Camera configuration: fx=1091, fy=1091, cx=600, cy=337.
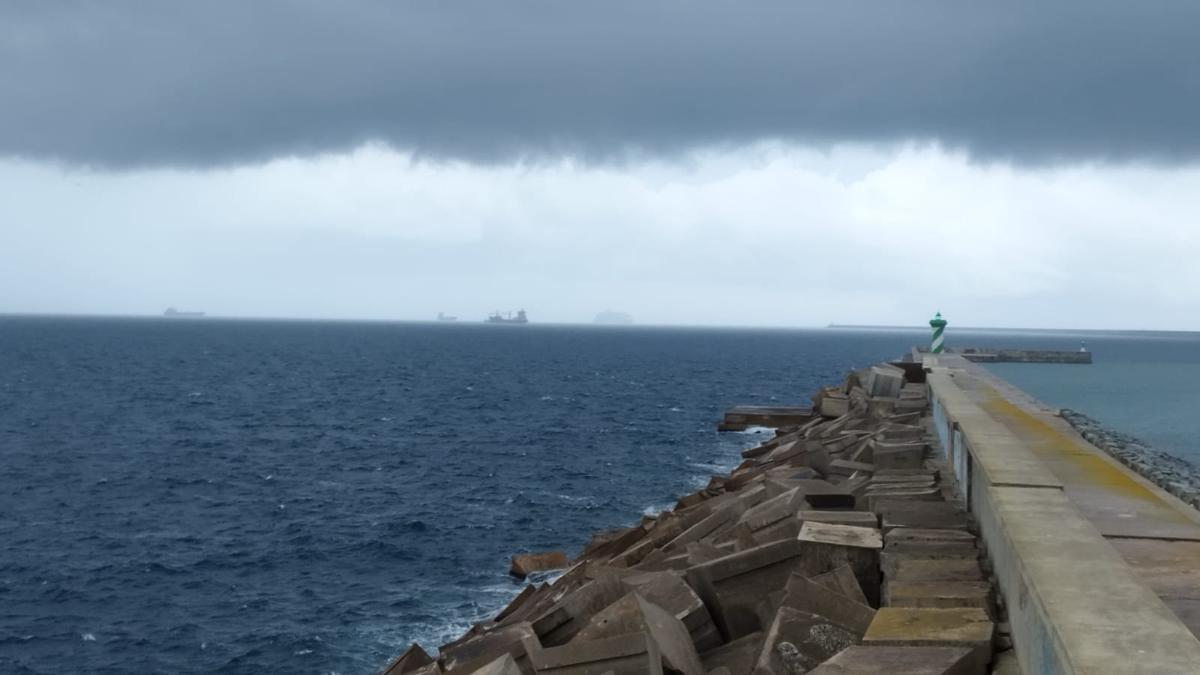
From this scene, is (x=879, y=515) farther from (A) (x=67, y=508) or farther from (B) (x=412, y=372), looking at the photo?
(B) (x=412, y=372)

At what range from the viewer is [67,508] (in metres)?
27.6

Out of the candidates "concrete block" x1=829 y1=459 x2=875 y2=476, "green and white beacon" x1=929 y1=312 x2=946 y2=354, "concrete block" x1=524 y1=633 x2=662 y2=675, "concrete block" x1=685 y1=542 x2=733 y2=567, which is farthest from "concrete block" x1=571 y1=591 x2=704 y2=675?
"green and white beacon" x1=929 y1=312 x2=946 y2=354

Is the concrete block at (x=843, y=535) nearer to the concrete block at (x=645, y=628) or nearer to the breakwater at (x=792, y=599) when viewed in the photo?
the breakwater at (x=792, y=599)

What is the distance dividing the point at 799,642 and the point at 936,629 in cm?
113

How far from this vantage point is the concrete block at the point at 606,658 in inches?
277

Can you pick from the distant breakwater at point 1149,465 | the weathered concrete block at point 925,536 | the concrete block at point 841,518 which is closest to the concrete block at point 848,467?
the distant breakwater at point 1149,465

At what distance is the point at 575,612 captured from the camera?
872 cm

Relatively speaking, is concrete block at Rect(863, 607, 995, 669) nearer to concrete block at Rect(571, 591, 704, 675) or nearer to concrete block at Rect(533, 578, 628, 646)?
concrete block at Rect(571, 591, 704, 675)

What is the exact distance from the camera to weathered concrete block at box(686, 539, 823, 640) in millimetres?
8938

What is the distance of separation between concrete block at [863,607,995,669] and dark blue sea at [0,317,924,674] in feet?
36.9

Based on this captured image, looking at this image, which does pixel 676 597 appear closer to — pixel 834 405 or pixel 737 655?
pixel 737 655

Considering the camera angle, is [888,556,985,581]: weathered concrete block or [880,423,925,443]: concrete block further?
[880,423,925,443]: concrete block

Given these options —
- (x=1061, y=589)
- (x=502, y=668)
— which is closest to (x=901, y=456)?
(x=502, y=668)

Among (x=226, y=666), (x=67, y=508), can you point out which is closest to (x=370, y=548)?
(x=226, y=666)
